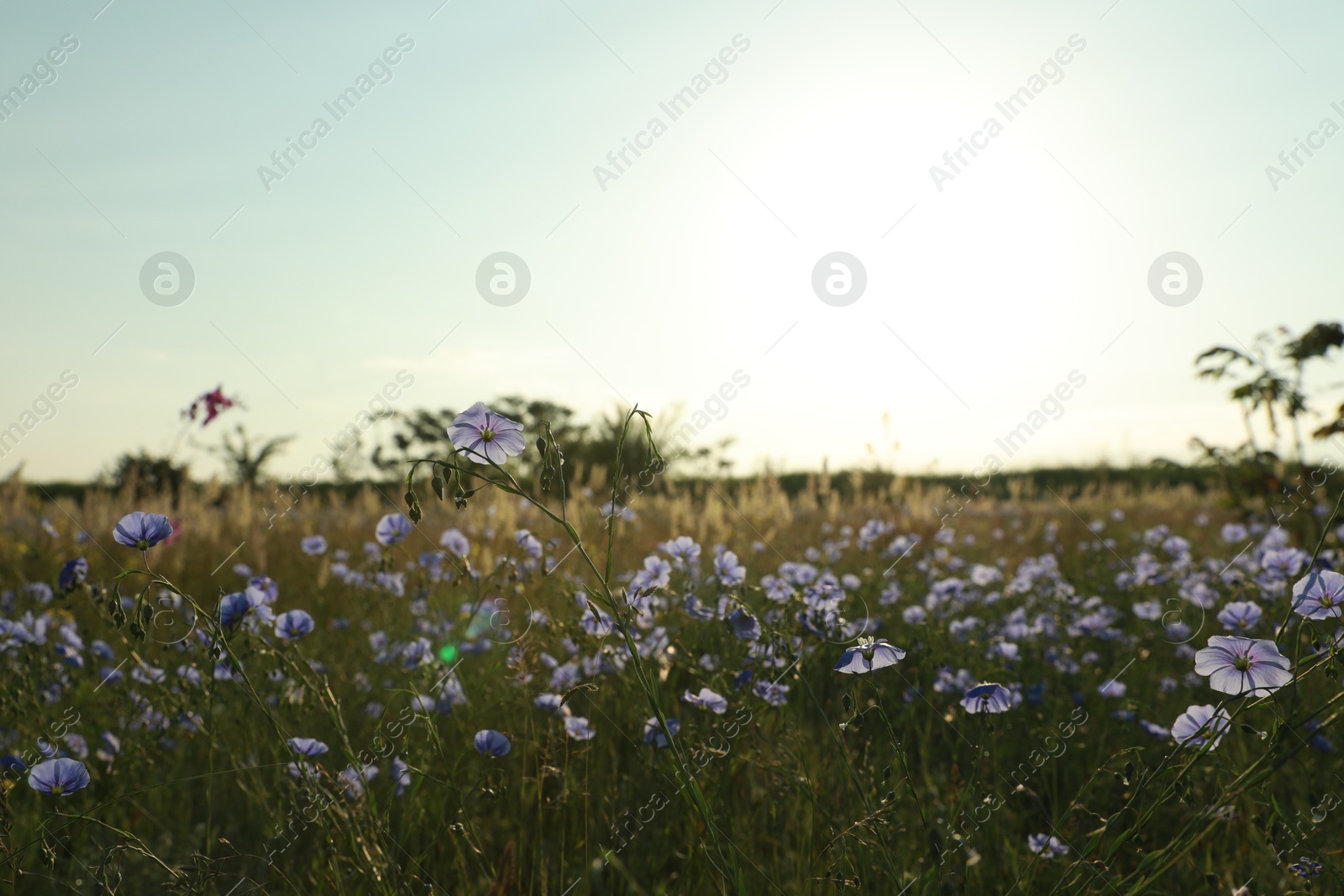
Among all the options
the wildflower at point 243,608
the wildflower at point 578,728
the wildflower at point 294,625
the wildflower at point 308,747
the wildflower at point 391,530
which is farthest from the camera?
the wildflower at point 391,530

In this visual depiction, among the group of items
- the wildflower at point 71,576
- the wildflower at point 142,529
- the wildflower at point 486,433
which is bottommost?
the wildflower at point 71,576

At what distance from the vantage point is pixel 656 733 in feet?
6.51

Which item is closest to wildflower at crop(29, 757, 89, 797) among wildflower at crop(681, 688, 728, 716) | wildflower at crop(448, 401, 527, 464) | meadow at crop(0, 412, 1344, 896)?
meadow at crop(0, 412, 1344, 896)

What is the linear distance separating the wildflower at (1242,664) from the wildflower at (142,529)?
191 centimetres

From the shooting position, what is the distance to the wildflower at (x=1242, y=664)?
128 centimetres

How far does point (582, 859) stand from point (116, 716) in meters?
1.69

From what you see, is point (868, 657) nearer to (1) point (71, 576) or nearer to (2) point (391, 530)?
(2) point (391, 530)

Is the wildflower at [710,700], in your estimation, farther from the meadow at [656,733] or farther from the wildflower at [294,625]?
the wildflower at [294,625]

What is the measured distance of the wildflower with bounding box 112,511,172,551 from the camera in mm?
1641

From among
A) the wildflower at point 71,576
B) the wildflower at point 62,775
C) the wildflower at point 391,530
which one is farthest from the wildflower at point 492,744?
the wildflower at point 71,576

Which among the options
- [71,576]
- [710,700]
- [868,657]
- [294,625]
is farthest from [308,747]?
[868,657]

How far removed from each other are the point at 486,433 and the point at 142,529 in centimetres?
85

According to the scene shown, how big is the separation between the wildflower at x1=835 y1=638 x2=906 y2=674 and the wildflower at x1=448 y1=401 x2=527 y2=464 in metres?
0.65

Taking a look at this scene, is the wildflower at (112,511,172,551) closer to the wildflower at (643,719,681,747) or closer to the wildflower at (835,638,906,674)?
the wildflower at (643,719,681,747)
